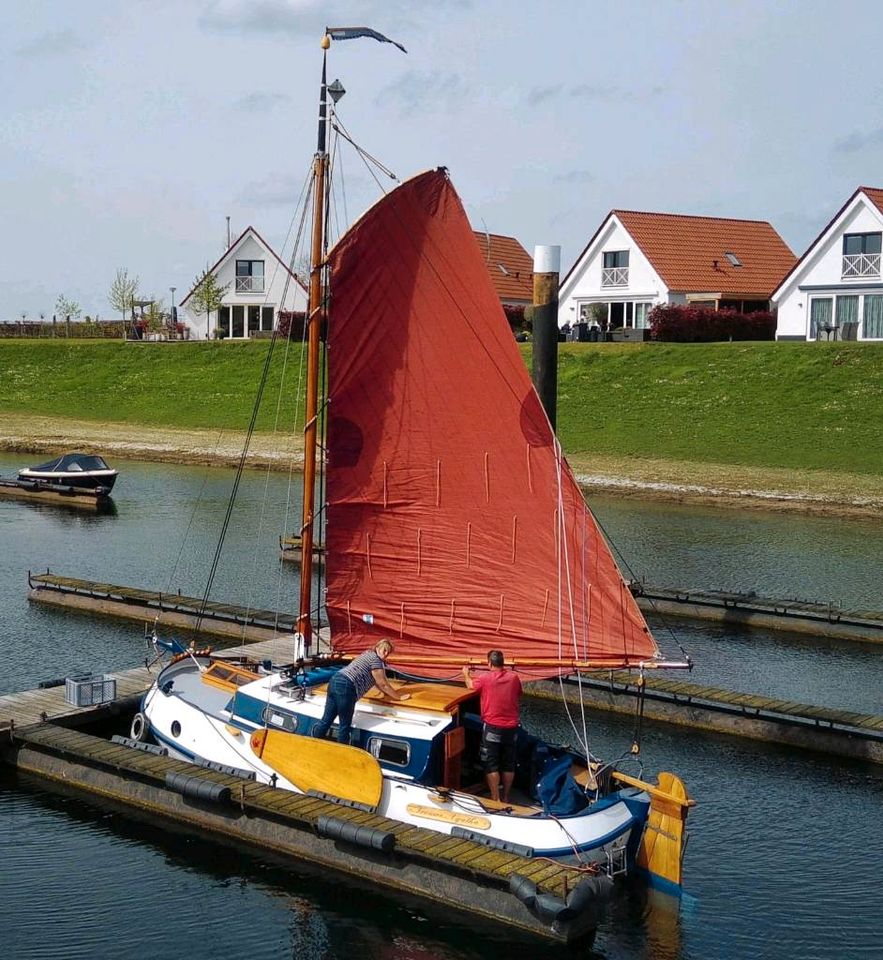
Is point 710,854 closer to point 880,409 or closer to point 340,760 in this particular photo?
point 340,760

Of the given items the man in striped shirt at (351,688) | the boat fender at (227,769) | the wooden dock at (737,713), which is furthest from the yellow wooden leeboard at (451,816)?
the wooden dock at (737,713)

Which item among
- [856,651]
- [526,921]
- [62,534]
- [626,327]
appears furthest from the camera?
[626,327]

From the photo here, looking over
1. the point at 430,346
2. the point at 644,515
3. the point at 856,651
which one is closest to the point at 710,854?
the point at 430,346

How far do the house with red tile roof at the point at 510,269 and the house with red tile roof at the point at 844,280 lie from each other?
2350 cm

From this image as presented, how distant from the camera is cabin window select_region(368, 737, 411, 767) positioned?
69.9ft

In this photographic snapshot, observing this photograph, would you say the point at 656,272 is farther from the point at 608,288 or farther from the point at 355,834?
the point at 355,834

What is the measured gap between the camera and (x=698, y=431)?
223 feet

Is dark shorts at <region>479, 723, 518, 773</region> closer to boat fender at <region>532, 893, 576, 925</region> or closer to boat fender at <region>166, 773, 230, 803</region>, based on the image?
boat fender at <region>532, 893, 576, 925</region>

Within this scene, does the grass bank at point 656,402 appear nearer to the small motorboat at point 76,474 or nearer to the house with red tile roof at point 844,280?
the house with red tile roof at point 844,280

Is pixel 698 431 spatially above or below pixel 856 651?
above

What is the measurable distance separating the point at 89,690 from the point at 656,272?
7044 centimetres

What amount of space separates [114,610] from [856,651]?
2097cm

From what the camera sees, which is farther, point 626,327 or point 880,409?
point 626,327

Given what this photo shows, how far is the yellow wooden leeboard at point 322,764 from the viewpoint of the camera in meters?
21.4
